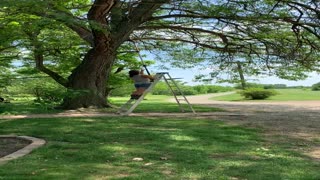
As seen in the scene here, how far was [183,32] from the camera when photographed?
19.1m

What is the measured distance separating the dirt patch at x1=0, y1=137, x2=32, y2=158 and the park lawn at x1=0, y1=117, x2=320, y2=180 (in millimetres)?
431

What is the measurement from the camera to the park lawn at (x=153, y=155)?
5133mm

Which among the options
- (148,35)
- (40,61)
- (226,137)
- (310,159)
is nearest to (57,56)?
(40,61)

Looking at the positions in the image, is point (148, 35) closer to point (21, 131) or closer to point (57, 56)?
point (57, 56)

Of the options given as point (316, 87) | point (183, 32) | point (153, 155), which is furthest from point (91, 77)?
point (316, 87)

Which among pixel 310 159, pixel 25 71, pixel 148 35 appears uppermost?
pixel 148 35

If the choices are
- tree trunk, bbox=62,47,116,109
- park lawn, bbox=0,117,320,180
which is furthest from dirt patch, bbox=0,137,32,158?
tree trunk, bbox=62,47,116,109

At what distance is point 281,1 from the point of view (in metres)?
13.5

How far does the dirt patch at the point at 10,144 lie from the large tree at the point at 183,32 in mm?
3314

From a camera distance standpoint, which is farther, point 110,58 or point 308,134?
point 110,58

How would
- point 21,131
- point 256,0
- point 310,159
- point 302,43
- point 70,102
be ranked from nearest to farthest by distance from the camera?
1. point 310,159
2. point 21,131
3. point 256,0
4. point 70,102
5. point 302,43

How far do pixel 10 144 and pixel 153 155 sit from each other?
8.87ft

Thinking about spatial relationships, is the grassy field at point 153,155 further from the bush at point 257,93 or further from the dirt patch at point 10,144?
the bush at point 257,93

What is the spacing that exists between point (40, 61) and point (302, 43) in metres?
11.6
